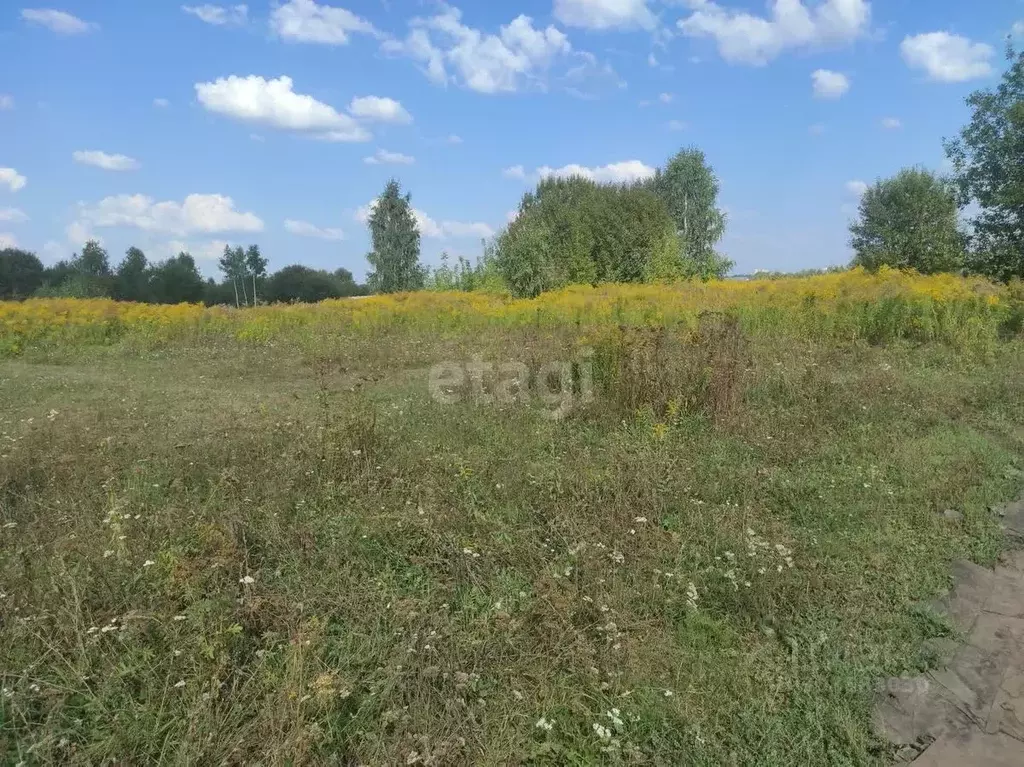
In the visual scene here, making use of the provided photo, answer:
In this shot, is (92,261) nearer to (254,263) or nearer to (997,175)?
(254,263)

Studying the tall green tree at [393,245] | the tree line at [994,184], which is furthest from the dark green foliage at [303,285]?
the tree line at [994,184]

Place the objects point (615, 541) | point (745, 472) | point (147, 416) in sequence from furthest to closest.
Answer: point (147, 416), point (745, 472), point (615, 541)

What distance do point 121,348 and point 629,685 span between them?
13.3 m

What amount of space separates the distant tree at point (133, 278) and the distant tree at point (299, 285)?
9.67 m

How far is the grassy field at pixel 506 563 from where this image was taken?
2.48 meters

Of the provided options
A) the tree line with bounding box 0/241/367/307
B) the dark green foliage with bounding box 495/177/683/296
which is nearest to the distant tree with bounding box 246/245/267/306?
the tree line with bounding box 0/241/367/307

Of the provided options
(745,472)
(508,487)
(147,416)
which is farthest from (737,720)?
(147,416)

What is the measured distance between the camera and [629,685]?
2.77 meters

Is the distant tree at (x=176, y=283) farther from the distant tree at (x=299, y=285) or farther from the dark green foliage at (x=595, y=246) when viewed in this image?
the dark green foliage at (x=595, y=246)

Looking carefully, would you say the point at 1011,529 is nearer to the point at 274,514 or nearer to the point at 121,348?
the point at 274,514

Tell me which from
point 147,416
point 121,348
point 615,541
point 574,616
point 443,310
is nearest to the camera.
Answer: point 574,616

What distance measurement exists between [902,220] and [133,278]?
147 feet

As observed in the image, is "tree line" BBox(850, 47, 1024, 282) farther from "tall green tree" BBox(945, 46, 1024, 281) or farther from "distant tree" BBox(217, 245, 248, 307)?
"distant tree" BBox(217, 245, 248, 307)

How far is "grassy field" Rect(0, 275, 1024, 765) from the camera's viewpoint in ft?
8.14
